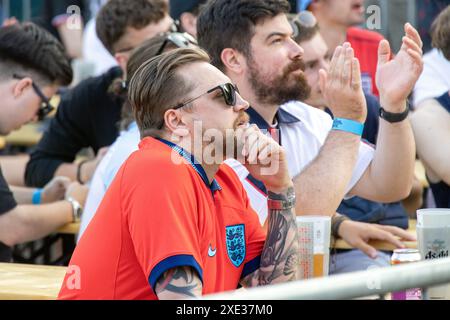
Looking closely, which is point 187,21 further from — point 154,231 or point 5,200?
point 154,231

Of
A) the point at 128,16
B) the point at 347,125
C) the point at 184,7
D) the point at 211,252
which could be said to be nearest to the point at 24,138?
the point at 184,7

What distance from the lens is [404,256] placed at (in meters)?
2.78

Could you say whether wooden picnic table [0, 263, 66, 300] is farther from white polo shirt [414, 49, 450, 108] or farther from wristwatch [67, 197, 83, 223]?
white polo shirt [414, 49, 450, 108]

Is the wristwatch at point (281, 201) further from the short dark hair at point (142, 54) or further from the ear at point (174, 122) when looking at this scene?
the short dark hair at point (142, 54)

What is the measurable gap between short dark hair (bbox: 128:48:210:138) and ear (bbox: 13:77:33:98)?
179cm

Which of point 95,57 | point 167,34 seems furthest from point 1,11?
point 167,34

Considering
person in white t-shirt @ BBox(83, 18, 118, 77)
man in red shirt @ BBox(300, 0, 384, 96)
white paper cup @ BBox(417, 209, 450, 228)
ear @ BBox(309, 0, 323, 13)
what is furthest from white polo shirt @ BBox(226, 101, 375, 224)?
person in white t-shirt @ BBox(83, 18, 118, 77)

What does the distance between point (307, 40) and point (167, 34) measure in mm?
648

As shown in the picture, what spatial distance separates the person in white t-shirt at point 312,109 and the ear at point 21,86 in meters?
1.02

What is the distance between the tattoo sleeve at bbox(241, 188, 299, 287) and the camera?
2.85m

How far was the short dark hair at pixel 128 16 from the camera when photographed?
5.28 m

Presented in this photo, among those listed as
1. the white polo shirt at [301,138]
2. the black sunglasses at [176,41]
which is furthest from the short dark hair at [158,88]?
the black sunglasses at [176,41]

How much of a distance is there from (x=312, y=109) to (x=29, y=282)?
137 cm
